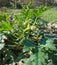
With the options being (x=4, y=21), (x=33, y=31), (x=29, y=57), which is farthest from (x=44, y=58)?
(x=4, y=21)

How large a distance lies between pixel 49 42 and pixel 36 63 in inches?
8.2

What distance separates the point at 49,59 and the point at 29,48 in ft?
0.69

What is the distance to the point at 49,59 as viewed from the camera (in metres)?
2.27

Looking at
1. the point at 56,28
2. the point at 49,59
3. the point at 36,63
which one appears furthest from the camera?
the point at 56,28

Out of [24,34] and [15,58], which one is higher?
[24,34]

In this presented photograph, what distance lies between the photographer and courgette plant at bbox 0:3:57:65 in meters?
2.22

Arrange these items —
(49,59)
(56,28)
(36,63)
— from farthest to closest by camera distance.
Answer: (56,28)
(49,59)
(36,63)

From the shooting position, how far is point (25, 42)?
223cm

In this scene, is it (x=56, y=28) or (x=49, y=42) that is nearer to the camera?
(x=49, y=42)

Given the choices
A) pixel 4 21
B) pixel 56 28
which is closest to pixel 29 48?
Result: pixel 4 21

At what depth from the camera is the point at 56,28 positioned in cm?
300

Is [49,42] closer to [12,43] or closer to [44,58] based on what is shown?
[44,58]

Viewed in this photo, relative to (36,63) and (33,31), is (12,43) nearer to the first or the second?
(33,31)

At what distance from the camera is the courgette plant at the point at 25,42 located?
2221 mm
